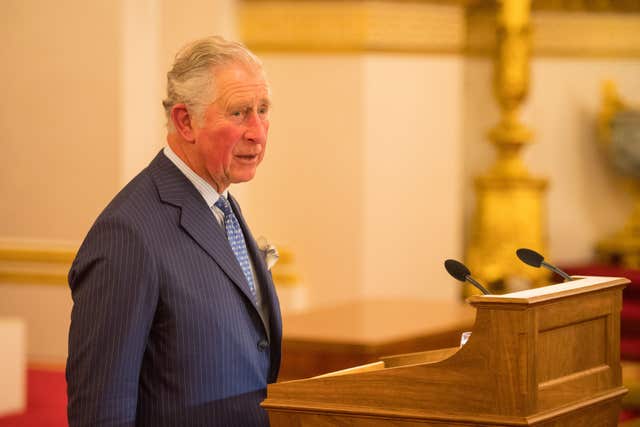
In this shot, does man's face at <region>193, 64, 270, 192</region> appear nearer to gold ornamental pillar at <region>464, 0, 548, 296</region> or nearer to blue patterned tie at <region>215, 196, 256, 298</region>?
blue patterned tie at <region>215, 196, 256, 298</region>

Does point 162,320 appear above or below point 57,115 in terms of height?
below

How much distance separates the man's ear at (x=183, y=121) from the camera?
2752mm

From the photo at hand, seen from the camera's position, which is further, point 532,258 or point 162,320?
point 532,258

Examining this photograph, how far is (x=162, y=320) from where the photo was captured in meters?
2.64

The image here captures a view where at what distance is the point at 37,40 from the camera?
334 inches

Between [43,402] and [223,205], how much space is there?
186 inches

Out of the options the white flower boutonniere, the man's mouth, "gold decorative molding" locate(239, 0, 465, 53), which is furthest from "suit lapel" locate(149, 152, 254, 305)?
"gold decorative molding" locate(239, 0, 465, 53)

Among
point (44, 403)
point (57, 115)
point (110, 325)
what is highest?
point (57, 115)

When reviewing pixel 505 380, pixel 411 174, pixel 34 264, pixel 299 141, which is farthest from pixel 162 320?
pixel 411 174

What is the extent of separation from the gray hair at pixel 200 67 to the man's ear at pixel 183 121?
0.05ft

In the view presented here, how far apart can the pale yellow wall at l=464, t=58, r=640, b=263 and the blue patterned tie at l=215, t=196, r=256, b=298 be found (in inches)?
277

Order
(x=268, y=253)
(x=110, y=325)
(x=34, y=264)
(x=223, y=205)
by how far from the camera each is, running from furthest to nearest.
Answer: (x=34, y=264) < (x=268, y=253) < (x=223, y=205) < (x=110, y=325)

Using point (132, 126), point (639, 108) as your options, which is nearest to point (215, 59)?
point (132, 126)

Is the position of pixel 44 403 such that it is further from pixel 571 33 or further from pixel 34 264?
pixel 571 33
